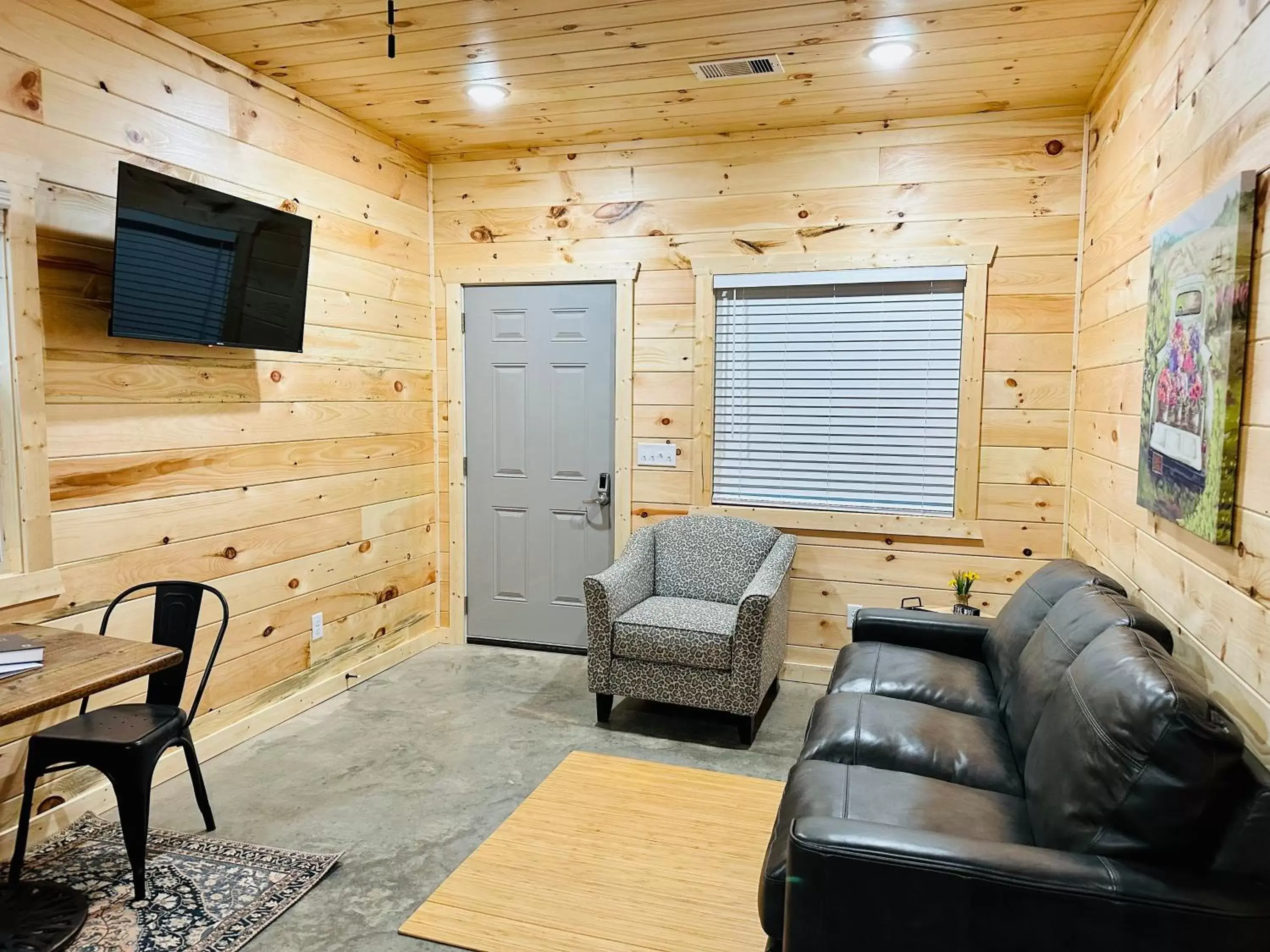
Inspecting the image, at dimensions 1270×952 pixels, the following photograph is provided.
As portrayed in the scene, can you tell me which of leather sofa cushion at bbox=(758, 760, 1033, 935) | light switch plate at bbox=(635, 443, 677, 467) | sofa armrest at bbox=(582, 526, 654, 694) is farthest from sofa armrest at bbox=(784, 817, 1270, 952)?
light switch plate at bbox=(635, 443, 677, 467)

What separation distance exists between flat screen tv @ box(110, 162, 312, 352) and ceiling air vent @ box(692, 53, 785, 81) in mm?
1739

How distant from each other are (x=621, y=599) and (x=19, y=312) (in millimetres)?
2396

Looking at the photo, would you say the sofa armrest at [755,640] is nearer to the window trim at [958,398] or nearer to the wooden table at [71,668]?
the window trim at [958,398]

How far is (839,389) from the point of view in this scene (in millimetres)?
4254

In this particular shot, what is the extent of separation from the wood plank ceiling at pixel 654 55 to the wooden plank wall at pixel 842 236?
0.56ft

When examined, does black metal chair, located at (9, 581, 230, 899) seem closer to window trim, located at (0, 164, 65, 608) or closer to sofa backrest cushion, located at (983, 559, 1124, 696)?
window trim, located at (0, 164, 65, 608)

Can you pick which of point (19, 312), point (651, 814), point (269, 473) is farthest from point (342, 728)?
point (19, 312)

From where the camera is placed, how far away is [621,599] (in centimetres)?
377

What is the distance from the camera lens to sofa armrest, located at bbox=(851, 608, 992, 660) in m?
3.12

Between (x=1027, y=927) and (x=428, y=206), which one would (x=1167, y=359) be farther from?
(x=428, y=206)

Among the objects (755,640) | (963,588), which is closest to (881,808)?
(755,640)

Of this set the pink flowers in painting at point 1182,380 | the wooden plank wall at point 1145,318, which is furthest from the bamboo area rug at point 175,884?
the pink flowers in painting at point 1182,380

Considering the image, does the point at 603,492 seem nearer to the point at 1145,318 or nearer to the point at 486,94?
the point at 486,94

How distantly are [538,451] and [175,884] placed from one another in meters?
2.75
